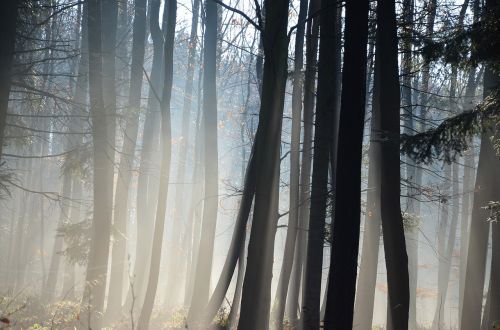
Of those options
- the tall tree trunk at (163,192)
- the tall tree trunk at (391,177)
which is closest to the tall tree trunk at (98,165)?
the tall tree trunk at (163,192)

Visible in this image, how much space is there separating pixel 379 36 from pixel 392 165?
2.16 m

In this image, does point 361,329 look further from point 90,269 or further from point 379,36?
point 379,36

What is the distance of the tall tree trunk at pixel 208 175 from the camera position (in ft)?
49.1

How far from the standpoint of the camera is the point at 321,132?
9.87 m

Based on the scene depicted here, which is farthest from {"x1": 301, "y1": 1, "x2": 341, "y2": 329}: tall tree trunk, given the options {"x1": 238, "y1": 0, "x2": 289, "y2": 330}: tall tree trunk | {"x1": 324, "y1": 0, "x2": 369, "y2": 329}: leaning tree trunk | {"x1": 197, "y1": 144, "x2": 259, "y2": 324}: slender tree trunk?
{"x1": 324, "y1": 0, "x2": 369, "y2": 329}: leaning tree trunk

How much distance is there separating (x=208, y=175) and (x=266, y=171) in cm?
786

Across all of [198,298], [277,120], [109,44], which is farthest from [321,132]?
[109,44]

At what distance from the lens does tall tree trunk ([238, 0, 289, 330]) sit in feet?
26.7

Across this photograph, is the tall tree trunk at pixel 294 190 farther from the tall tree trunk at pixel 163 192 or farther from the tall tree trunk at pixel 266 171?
the tall tree trunk at pixel 163 192

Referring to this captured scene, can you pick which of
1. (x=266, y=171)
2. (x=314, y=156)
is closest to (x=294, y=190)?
(x=314, y=156)

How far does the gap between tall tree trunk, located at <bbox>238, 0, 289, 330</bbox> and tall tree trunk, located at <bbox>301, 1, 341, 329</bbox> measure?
106cm

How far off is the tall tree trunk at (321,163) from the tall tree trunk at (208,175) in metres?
5.52

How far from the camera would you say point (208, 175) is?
52.3ft

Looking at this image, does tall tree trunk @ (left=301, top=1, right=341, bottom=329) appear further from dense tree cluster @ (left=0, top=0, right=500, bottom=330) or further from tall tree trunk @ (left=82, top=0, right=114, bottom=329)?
tall tree trunk @ (left=82, top=0, right=114, bottom=329)
